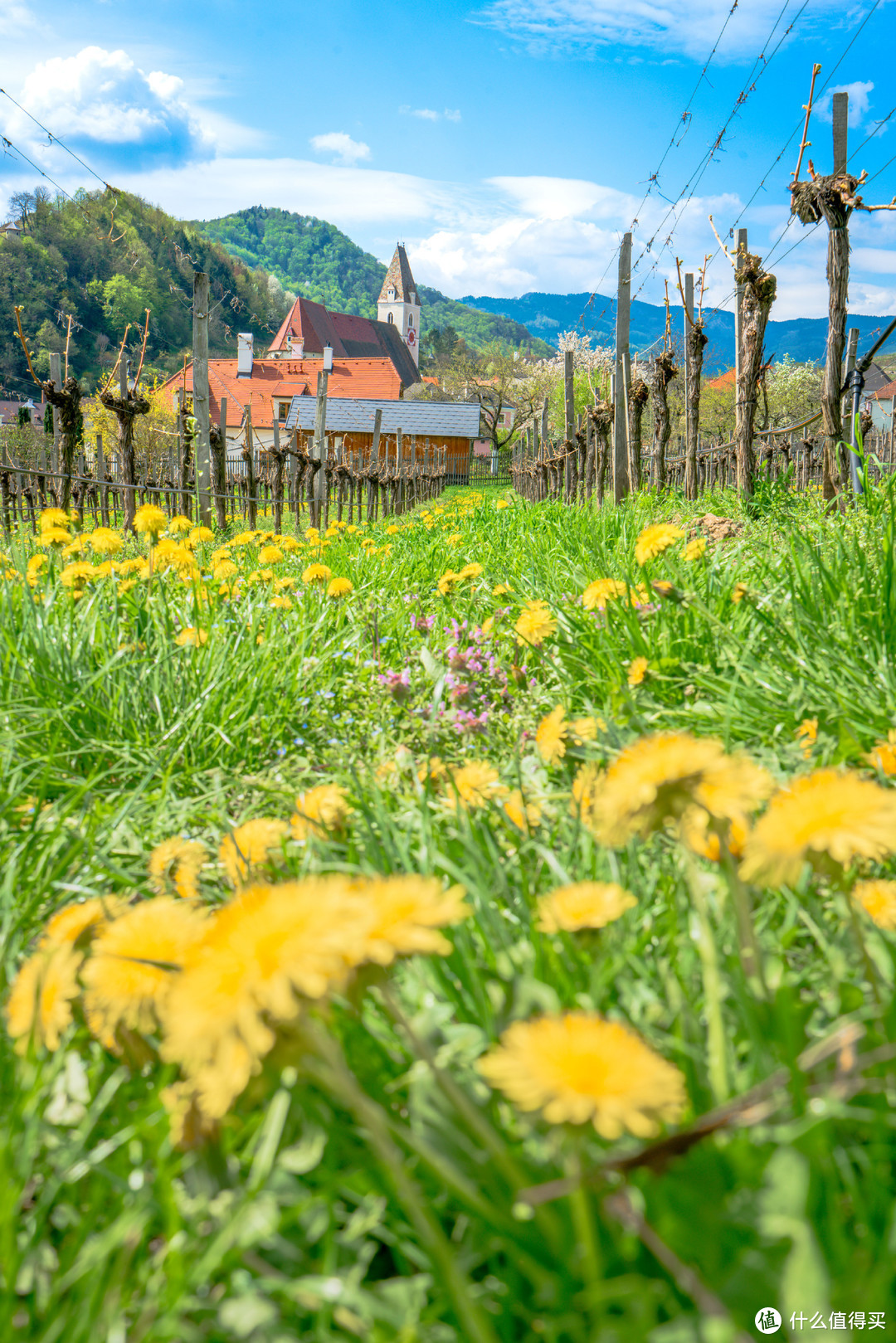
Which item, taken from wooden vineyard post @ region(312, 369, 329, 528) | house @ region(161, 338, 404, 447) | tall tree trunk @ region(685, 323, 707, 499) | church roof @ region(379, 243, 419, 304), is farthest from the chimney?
tall tree trunk @ region(685, 323, 707, 499)

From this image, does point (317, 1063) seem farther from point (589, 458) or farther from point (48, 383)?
point (589, 458)

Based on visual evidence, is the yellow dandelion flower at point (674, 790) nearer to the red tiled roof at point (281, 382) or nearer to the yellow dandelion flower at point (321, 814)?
the yellow dandelion flower at point (321, 814)

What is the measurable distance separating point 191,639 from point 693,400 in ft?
35.5

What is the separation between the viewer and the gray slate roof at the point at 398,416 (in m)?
53.6

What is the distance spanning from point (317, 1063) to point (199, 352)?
937cm

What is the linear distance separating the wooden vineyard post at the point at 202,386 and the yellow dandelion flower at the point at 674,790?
7.86 metres

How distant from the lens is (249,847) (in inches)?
52.8

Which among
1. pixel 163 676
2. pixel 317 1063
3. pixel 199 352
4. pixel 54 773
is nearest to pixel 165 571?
pixel 163 676

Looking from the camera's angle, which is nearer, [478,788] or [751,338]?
[478,788]

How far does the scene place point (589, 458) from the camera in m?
18.1

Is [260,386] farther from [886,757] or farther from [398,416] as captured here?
[886,757]

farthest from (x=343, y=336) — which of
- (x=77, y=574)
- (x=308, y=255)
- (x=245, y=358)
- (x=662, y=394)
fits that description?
(x=77, y=574)

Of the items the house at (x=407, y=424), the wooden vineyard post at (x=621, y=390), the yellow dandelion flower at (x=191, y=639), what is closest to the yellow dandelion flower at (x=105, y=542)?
the yellow dandelion flower at (x=191, y=639)

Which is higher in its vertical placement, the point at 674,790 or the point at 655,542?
the point at 655,542
